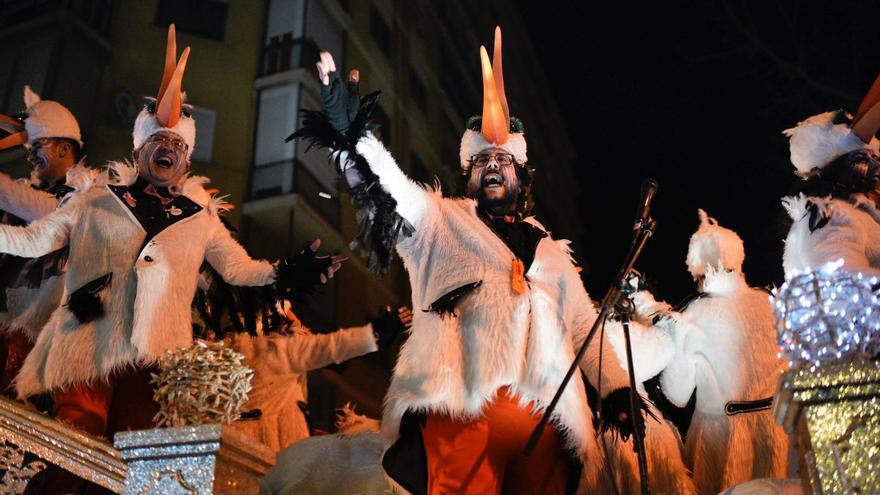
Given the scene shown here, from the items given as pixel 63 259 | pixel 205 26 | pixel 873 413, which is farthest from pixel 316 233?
pixel 873 413

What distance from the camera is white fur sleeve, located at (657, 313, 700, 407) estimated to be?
5117 mm

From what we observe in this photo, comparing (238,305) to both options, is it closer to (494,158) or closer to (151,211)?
(151,211)

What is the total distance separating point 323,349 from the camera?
577 cm

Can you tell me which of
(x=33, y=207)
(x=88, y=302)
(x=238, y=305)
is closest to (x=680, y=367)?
(x=238, y=305)

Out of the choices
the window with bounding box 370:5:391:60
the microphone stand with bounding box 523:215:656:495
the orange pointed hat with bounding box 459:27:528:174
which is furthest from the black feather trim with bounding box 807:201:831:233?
the window with bounding box 370:5:391:60

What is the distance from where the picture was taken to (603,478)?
4098 mm

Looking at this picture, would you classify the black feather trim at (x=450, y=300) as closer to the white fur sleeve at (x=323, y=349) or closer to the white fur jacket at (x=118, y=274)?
the white fur jacket at (x=118, y=274)

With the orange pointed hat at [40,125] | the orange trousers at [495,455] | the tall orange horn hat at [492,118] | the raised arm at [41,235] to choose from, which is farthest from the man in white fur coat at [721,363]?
the orange pointed hat at [40,125]

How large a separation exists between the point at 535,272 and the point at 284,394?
2308 millimetres

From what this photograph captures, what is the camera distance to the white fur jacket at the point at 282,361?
5695 mm

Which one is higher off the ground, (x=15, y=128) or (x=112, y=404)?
(x=15, y=128)

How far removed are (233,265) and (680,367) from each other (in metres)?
2.48

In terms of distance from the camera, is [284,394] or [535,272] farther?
[284,394]

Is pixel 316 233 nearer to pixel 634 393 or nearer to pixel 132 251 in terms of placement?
pixel 132 251
